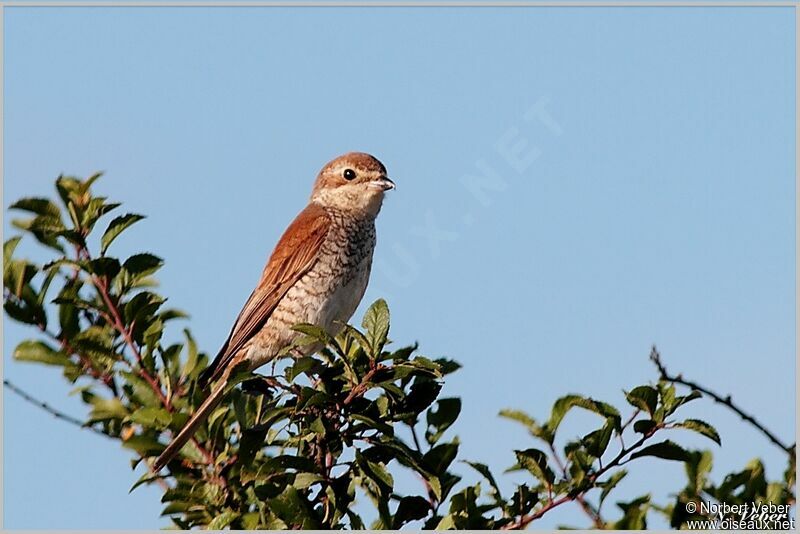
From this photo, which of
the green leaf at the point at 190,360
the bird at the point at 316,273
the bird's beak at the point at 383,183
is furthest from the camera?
the bird's beak at the point at 383,183

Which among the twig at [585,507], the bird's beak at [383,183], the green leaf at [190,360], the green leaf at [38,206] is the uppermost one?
the bird's beak at [383,183]

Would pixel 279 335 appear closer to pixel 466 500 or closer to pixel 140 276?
pixel 140 276

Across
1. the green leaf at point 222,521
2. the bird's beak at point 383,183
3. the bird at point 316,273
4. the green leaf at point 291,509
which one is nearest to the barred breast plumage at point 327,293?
the bird at point 316,273

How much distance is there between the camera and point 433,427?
478 centimetres

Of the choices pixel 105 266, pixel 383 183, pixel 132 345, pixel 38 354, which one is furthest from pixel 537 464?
pixel 383 183

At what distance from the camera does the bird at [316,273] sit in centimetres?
682

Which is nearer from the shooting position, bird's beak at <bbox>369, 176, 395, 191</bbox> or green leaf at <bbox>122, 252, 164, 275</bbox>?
green leaf at <bbox>122, 252, 164, 275</bbox>

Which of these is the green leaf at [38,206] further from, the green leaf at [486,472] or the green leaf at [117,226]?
the green leaf at [486,472]

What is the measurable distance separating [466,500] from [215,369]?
2083mm

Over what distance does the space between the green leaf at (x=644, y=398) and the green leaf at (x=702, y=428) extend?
5.0 inches

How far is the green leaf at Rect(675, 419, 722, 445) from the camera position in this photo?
14.2 feet

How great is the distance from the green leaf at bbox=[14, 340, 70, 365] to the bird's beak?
3.03m

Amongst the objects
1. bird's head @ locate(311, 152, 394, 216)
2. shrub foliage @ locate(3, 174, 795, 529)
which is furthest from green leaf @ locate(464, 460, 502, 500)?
bird's head @ locate(311, 152, 394, 216)

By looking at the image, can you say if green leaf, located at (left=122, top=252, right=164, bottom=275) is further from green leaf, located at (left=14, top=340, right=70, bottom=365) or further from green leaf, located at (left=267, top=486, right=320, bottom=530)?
green leaf, located at (left=267, top=486, right=320, bottom=530)
